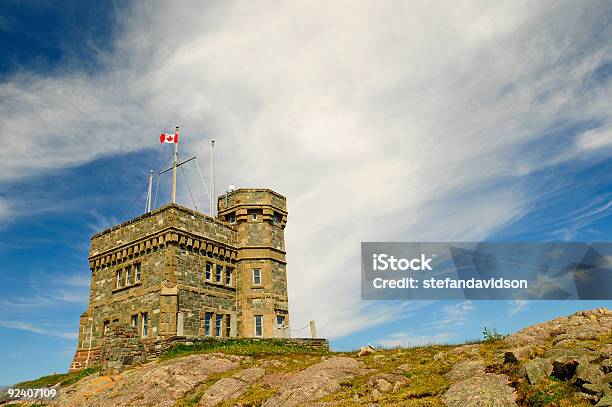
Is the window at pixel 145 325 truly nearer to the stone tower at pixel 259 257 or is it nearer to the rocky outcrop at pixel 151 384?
the stone tower at pixel 259 257

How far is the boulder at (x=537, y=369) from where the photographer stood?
12.2 m

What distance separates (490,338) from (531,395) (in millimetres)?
7733

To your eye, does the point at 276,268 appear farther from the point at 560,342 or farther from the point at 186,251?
the point at 560,342

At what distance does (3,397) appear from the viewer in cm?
2783

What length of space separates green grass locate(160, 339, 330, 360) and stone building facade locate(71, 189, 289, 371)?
266 cm

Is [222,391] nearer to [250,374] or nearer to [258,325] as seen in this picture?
[250,374]

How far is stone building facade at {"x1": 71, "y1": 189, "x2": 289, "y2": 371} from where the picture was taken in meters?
Answer: 32.8

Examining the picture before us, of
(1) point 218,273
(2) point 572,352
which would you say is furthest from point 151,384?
(2) point 572,352

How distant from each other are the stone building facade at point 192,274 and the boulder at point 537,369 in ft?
76.6

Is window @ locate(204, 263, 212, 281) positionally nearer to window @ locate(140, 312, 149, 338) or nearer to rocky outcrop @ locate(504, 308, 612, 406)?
window @ locate(140, 312, 149, 338)

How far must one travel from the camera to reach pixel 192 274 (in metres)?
34.1

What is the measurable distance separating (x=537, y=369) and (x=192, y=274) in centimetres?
2592

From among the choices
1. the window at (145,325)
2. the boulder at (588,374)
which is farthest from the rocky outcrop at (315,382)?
the window at (145,325)

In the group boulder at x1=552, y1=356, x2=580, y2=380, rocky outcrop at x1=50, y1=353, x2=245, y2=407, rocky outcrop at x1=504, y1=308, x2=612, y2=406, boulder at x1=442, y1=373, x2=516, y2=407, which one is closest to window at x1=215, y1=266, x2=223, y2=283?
rocky outcrop at x1=50, y1=353, x2=245, y2=407
